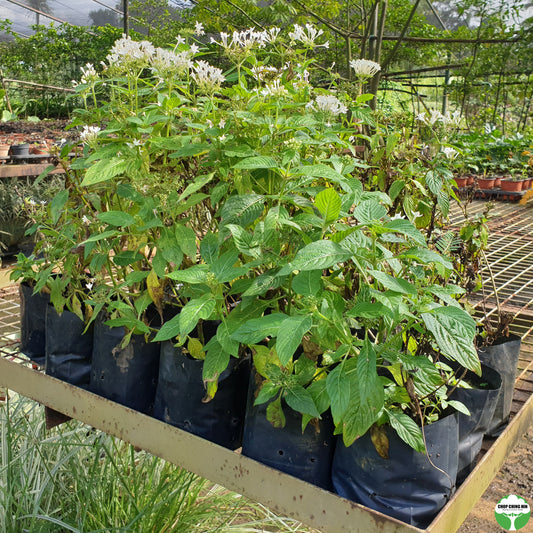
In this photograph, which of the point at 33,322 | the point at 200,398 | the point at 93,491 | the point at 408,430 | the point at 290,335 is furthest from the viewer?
the point at 93,491

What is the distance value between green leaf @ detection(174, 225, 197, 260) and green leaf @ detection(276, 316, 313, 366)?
1.02 feet

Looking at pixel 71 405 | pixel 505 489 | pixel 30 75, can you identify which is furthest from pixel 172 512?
pixel 30 75

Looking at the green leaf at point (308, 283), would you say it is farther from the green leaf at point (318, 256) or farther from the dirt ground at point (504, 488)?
the dirt ground at point (504, 488)

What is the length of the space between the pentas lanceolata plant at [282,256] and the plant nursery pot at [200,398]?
A: 0.18 ft

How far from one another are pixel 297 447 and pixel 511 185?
587 centimetres

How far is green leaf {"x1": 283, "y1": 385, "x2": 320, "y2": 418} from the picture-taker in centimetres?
92

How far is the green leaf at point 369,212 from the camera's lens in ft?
2.95

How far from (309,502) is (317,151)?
Result: 0.67m

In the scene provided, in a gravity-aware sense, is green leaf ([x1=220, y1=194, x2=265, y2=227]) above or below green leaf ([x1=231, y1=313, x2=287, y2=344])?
above

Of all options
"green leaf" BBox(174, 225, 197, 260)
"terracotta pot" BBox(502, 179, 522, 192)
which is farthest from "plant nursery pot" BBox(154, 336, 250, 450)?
"terracotta pot" BBox(502, 179, 522, 192)

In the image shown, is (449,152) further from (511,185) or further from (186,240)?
(511,185)

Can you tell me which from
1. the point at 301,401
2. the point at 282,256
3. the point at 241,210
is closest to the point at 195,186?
the point at 241,210

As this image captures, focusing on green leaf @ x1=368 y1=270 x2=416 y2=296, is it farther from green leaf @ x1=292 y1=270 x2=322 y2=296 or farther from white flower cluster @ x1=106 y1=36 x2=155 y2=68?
white flower cluster @ x1=106 y1=36 x2=155 y2=68

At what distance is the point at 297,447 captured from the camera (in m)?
1.01
